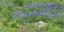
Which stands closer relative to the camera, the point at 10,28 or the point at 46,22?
the point at 10,28

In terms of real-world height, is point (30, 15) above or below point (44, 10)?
above

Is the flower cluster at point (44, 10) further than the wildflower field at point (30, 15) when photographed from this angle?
Yes

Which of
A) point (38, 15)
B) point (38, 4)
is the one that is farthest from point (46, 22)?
point (38, 4)

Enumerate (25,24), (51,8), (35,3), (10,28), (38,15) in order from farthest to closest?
(35,3)
(51,8)
(38,15)
(25,24)
(10,28)

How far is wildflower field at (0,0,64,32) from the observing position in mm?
7836

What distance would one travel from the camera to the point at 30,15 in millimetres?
8875

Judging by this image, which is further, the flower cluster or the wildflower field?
the flower cluster

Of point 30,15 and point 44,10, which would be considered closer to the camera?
point 30,15

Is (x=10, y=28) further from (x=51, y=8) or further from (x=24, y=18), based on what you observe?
(x=51, y=8)

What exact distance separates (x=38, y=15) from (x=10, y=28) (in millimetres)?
1619

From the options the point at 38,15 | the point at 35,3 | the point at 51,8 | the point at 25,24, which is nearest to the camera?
the point at 25,24

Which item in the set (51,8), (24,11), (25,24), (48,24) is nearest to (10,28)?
(25,24)

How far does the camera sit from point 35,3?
10531mm

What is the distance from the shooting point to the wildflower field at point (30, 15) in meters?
7.84
